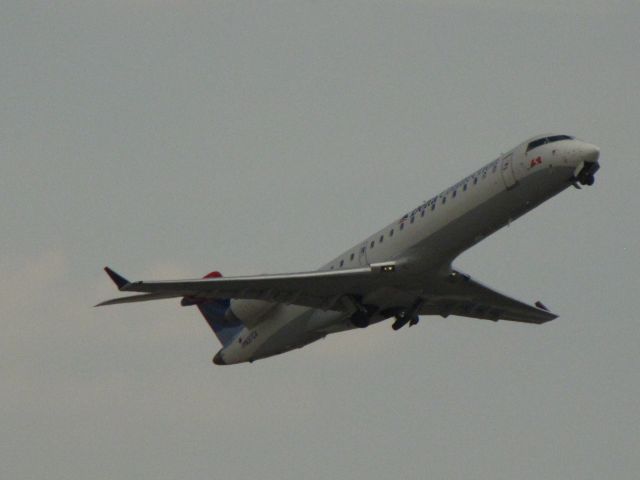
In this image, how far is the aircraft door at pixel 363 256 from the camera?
4328 cm

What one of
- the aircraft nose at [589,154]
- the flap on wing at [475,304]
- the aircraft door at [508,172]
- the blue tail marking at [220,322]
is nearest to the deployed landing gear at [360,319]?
the flap on wing at [475,304]

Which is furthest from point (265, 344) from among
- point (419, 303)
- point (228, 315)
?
point (419, 303)

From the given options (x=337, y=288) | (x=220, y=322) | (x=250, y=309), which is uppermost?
(x=220, y=322)

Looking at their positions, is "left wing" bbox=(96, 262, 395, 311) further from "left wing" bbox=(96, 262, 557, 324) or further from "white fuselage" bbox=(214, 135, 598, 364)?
"white fuselage" bbox=(214, 135, 598, 364)

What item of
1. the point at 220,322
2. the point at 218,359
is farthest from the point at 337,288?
the point at 220,322

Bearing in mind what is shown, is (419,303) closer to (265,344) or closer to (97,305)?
(265,344)

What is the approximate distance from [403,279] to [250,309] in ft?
20.3

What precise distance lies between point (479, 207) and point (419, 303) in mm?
4865

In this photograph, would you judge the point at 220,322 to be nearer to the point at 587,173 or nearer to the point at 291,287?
the point at 291,287

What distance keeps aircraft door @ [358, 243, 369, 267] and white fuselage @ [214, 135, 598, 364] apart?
0.09ft

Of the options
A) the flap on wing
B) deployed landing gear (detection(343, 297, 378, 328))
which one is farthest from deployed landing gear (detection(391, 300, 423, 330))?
deployed landing gear (detection(343, 297, 378, 328))

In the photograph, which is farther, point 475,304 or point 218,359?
point 218,359

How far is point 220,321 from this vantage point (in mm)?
50219

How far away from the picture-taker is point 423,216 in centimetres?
4134
